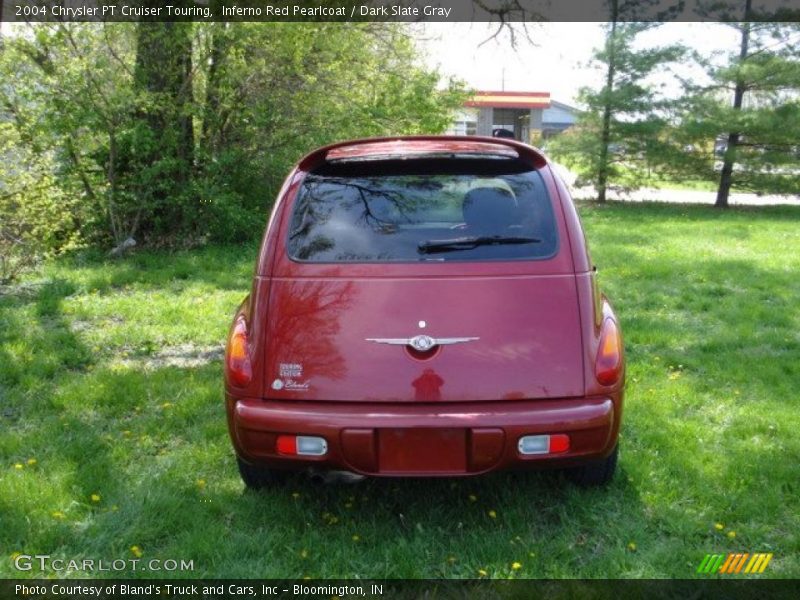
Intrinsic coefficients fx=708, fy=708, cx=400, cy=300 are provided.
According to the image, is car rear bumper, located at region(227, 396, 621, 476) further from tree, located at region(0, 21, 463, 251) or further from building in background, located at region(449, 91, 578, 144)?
building in background, located at region(449, 91, 578, 144)

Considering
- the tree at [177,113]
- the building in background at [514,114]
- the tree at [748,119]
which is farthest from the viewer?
the building in background at [514,114]

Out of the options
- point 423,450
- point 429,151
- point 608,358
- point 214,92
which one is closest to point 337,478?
point 423,450

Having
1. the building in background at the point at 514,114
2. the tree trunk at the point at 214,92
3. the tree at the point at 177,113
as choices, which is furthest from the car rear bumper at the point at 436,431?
the building in background at the point at 514,114

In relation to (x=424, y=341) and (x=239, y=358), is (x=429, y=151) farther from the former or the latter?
(x=239, y=358)

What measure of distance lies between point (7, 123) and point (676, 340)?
24.0 feet

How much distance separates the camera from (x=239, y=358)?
2.92 m

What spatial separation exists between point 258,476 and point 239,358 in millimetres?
631

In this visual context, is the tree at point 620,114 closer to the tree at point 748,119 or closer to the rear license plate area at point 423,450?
the tree at point 748,119

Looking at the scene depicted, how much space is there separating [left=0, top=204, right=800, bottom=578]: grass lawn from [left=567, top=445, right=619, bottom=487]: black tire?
57 millimetres

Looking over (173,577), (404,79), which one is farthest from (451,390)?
(404,79)

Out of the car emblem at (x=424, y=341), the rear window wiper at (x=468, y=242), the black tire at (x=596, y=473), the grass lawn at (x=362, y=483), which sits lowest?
the grass lawn at (x=362, y=483)

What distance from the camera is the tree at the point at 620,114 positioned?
19.3 m

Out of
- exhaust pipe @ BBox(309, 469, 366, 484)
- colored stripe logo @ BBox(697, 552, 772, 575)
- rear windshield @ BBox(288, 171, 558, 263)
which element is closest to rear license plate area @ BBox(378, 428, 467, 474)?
exhaust pipe @ BBox(309, 469, 366, 484)

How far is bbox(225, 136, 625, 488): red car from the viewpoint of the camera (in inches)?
105
